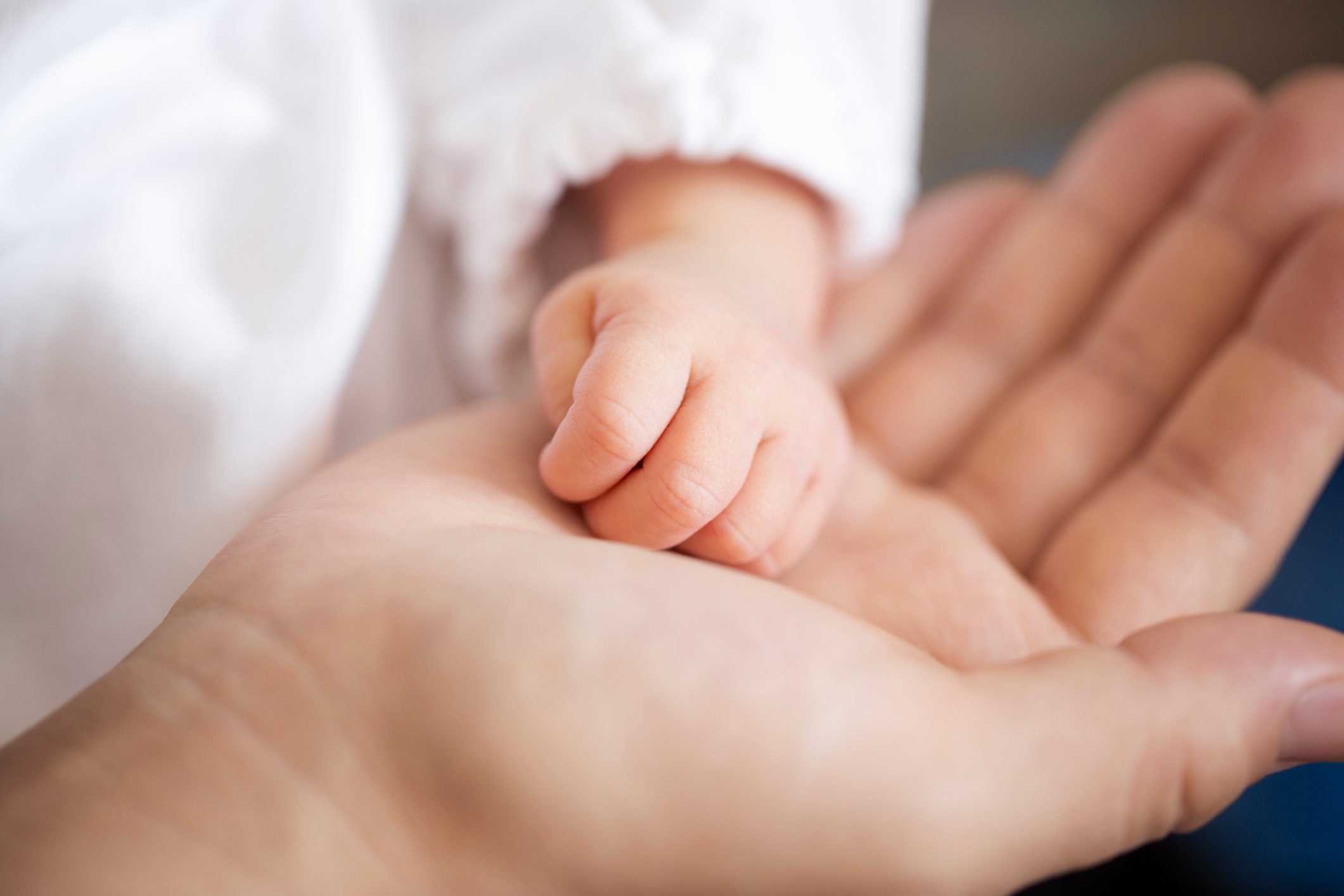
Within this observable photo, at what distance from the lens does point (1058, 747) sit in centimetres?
36

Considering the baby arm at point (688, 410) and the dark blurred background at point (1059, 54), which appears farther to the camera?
the dark blurred background at point (1059, 54)

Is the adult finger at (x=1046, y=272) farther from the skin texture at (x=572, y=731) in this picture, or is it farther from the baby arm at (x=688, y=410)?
the skin texture at (x=572, y=731)

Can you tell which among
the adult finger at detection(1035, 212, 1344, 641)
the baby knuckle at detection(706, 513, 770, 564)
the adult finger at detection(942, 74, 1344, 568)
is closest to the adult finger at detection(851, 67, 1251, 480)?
the adult finger at detection(942, 74, 1344, 568)

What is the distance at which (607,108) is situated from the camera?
60 cm

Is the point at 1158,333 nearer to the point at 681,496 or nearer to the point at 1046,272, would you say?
the point at 1046,272

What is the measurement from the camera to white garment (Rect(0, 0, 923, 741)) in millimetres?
494

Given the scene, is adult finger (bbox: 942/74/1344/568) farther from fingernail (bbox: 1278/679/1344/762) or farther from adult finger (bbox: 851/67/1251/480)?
fingernail (bbox: 1278/679/1344/762)

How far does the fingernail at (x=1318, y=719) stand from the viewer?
15.0 inches

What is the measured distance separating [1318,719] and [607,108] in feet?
1.71

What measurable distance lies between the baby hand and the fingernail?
228mm

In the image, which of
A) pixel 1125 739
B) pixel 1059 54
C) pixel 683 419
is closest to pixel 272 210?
pixel 683 419

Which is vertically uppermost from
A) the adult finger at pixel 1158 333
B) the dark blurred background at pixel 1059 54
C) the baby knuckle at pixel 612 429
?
the dark blurred background at pixel 1059 54

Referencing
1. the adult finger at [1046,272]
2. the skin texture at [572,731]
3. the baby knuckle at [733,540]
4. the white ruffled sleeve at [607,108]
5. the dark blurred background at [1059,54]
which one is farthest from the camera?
the dark blurred background at [1059,54]

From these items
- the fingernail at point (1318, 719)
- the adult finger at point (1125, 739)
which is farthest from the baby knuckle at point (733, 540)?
the fingernail at point (1318, 719)
